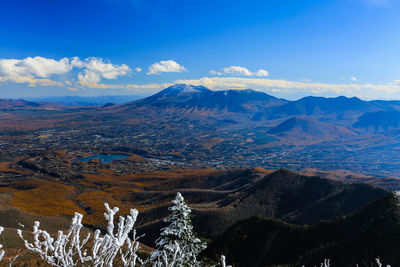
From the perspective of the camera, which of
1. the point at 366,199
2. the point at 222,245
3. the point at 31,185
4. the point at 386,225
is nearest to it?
the point at 386,225

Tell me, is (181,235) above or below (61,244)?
below

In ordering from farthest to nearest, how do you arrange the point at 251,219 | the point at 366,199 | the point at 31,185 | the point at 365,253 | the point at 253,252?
the point at 31,185 < the point at 366,199 < the point at 251,219 < the point at 253,252 < the point at 365,253

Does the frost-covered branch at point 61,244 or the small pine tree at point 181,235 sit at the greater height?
the frost-covered branch at point 61,244

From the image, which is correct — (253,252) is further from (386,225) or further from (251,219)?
(386,225)

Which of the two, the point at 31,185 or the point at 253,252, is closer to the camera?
the point at 253,252

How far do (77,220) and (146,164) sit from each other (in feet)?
605

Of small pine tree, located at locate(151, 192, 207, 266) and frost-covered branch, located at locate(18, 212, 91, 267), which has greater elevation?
frost-covered branch, located at locate(18, 212, 91, 267)

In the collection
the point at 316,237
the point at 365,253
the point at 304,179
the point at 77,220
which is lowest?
the point at 304,179

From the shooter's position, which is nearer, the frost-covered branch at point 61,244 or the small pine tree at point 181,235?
the frost-covered branch at point 61,244

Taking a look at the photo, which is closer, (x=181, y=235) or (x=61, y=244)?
(x=61, y=244)

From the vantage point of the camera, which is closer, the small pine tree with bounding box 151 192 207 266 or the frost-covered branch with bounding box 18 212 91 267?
the frost-covered branch with bounding box 18 212 91 267

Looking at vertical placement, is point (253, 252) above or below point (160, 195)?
above

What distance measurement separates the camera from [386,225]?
87.4 ft

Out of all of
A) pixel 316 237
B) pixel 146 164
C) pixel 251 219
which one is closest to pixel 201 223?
pixel 251 219
